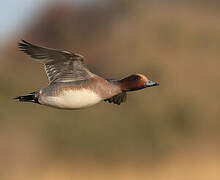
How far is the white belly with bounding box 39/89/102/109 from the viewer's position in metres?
4.31

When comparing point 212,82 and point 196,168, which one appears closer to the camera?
point 196,168

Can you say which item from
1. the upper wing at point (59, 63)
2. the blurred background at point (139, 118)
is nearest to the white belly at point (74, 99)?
the upper wing at point (59, 63)

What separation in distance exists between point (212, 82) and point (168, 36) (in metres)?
1.25

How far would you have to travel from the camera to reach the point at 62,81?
177 inches

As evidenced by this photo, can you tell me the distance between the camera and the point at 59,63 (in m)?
4.43

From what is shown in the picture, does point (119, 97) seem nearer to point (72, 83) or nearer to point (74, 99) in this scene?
point (72, 83)

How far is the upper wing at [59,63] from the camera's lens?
4.33 m

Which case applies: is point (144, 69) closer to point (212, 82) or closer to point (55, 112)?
point (212, 82)

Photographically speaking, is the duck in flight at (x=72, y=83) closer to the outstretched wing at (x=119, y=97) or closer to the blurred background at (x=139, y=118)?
the outstretched wing at (x=119, y=97)

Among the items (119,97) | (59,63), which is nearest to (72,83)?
(59,63)

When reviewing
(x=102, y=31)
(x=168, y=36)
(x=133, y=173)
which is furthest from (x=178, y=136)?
(x=102, y=31)

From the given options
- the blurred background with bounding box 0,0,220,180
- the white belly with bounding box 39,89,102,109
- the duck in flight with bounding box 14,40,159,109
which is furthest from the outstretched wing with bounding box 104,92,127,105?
the blurred background with bounding box 0,0,220,180

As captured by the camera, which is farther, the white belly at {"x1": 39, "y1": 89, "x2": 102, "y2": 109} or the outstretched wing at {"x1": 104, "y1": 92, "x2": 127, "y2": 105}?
the outstretched wing at {"x1": 104, "y1": 92, "x2": 127, "y2": 105}

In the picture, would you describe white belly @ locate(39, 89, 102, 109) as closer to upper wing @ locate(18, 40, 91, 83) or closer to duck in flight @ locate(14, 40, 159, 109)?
duck in flight @ locate(14, 40, 159, 109)
